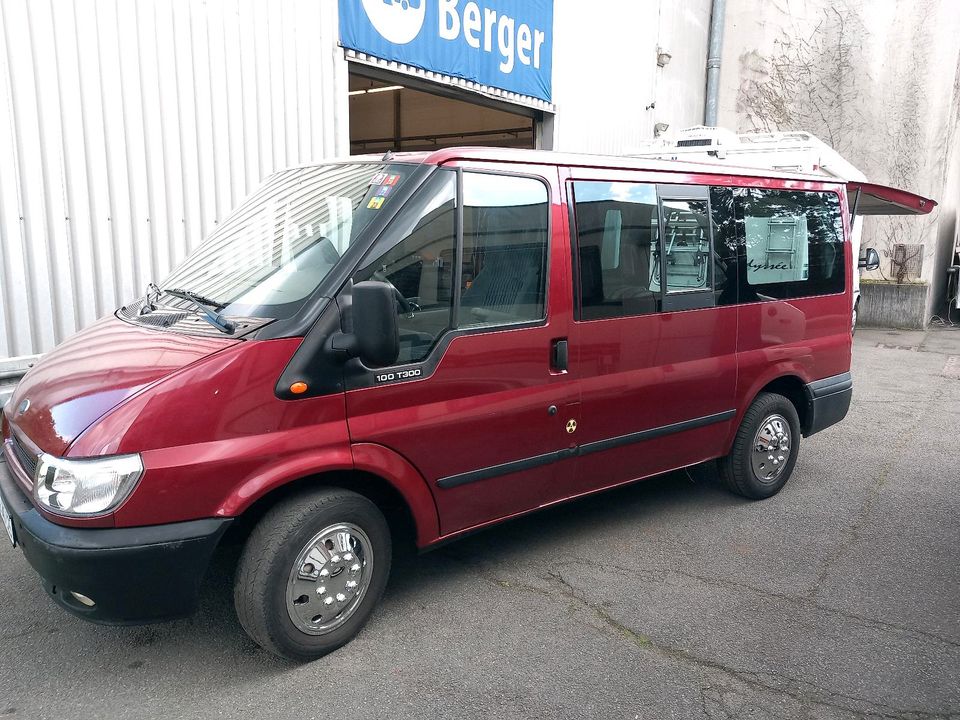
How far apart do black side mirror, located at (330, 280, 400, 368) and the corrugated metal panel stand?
386cm

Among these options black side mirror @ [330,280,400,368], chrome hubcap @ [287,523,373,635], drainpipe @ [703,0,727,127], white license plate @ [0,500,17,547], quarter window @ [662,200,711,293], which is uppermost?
drainpipe @ [703,0,727,127]

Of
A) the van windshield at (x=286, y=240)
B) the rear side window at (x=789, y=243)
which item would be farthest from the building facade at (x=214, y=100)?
the rear side window at (x=789, y=243)

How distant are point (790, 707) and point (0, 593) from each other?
3.63 m

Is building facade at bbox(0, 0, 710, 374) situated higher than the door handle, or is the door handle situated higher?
building facade at bbox(0, 0, 710, 374)

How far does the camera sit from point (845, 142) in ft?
53.0

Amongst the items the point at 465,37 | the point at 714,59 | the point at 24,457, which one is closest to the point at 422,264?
the point at 24,457

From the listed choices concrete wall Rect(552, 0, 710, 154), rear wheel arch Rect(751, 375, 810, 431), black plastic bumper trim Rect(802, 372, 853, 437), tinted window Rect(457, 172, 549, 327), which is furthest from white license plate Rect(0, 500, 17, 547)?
concrete wall Rect(552, 0, 710, 154)

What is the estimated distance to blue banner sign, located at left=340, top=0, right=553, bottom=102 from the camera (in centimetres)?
801

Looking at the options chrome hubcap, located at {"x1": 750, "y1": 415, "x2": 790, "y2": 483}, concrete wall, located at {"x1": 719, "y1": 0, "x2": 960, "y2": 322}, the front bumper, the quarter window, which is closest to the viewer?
the front bumper

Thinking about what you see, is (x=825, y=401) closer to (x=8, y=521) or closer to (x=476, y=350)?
(x=476, y=350)

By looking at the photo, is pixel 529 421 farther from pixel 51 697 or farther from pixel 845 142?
pixel 845 142

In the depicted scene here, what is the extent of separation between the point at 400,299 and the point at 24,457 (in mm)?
1625

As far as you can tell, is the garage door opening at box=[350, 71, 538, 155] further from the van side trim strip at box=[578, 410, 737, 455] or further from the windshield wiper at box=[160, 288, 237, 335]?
the windshield wiper at box=[160, 288, 237, 335]

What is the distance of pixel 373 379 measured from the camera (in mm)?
3307
